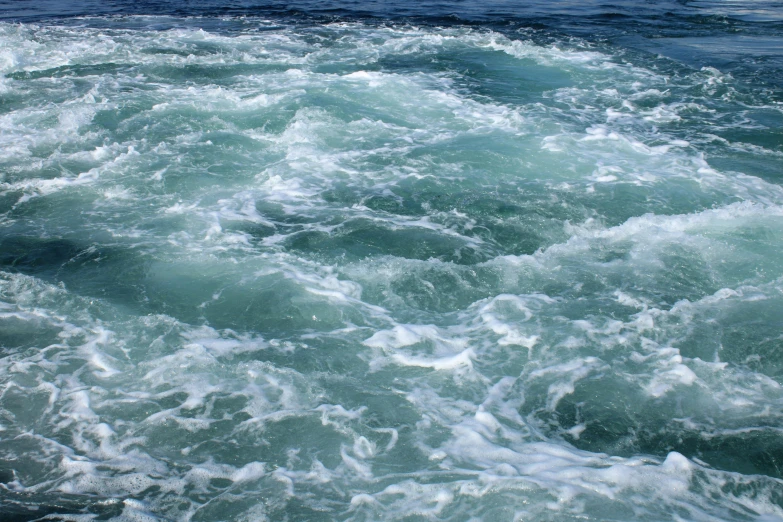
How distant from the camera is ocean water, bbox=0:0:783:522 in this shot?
15.7 ft

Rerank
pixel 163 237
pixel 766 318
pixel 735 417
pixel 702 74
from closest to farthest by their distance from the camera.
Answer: pixel 735 417 → pixel 766 318 → pixel 163 237 → pixel 702 74

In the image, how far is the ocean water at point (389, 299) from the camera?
4.79m

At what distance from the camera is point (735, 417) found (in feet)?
17.7

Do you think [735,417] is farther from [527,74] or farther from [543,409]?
[527,74]

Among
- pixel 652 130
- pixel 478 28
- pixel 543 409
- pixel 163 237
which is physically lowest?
pixel 543 409

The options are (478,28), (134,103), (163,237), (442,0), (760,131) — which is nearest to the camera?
(163,237)

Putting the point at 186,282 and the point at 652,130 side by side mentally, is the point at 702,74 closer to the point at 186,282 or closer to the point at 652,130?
the point at 652,130

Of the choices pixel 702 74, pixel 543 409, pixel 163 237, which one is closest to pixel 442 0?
pixel 702 74

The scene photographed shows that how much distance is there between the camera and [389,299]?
7184 mm

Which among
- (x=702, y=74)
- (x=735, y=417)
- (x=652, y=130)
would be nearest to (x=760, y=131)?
(x=652, y=130)

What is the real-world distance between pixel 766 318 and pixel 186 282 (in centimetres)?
711

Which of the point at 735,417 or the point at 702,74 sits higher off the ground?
the point at 702,74

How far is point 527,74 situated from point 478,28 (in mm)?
6670

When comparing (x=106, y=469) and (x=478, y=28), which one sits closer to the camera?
(x=106, y=469)
